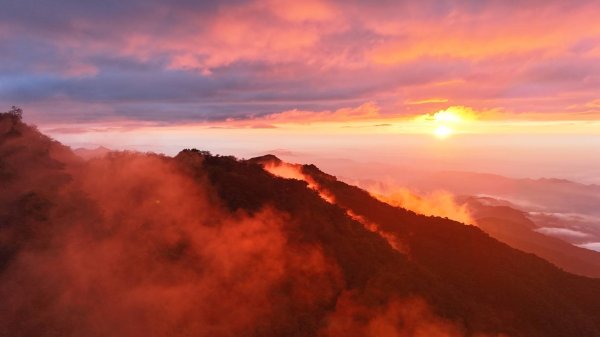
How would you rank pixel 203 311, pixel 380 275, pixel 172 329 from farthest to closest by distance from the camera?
pixel 380 275
pixel 203 311
pixel 172 329

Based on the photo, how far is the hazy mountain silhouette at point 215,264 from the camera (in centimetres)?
4347

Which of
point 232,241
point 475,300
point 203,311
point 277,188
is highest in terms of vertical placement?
point 277,188

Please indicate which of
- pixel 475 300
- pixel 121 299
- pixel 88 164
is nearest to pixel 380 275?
pixel 475 300

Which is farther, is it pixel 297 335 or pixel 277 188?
pixel 277 188

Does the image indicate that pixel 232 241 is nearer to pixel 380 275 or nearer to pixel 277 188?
pixel 277 188

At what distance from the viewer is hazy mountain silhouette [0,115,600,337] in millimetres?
43469

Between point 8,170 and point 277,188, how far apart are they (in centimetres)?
3497

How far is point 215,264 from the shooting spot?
50.3 meters

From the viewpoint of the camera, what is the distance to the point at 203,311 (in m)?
44.0

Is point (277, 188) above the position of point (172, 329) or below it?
above

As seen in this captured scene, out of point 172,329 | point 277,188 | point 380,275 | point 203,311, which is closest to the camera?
point 172,329

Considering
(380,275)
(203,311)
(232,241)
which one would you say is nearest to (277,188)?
(232,241)

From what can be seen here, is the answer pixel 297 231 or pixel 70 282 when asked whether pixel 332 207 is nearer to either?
pixel 297 231

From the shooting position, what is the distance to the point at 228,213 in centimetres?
5791
